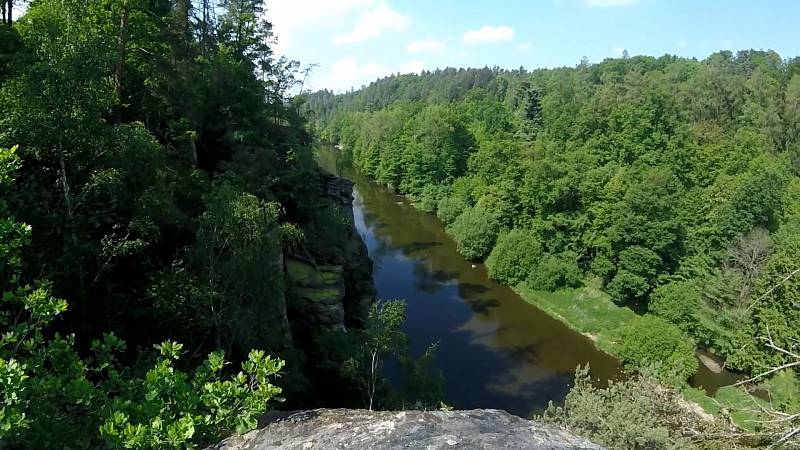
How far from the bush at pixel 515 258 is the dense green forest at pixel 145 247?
17.9 m

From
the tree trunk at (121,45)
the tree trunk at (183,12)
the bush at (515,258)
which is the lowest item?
the bush at (515,258)

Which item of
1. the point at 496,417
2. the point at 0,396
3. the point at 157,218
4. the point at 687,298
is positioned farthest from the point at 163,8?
the point at 687,298

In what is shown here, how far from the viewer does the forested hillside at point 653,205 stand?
2777 centimetres

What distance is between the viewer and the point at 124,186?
10.5 meters

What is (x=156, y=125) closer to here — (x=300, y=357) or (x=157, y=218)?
(x=157, y=218)

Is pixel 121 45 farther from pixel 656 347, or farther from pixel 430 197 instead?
pixel 430 197

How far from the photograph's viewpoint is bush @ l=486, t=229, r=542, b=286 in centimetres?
3791

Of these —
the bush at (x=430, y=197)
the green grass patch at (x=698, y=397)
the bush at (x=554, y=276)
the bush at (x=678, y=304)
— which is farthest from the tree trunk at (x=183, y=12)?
the bush at (x=430, y=197)

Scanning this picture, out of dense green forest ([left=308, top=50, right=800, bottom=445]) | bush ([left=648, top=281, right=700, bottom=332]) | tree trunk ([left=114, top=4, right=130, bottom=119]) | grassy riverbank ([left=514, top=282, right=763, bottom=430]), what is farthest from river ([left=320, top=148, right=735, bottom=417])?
tree trunk ([left=114, top=4, right=130, bottom=119])

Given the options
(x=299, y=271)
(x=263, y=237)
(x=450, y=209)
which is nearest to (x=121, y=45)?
(x=263, y=237)

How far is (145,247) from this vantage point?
12.5 m

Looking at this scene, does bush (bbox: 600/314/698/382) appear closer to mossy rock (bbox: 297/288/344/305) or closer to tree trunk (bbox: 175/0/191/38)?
mossy rock (bbox: 297/288/344/305)

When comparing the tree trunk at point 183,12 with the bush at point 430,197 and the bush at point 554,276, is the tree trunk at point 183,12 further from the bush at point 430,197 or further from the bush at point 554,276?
the bush at point 430,197

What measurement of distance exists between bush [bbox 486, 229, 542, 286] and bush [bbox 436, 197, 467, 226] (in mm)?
10468
